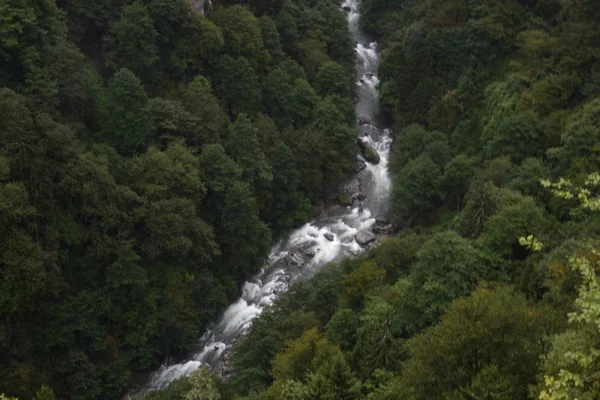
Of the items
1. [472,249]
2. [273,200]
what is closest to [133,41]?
[273,200]

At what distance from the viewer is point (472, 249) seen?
25.2 meters

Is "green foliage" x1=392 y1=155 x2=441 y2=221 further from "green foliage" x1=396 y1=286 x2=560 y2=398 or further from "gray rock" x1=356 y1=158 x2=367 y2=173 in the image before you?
"green foliage" x1=396 y1=286 x2=560 y2=398

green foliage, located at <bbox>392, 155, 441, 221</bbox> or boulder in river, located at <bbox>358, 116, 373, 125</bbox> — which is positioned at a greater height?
green foliage, located at <bbox>392, 155, 441, 221</bbox>

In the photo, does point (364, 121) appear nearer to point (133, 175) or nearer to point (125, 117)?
point (125, 117)

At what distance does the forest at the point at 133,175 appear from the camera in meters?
28.3

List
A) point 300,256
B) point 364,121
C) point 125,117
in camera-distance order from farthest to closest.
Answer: point 364,121 → point 300,256 → point 125,117

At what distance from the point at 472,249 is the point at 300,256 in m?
17.6

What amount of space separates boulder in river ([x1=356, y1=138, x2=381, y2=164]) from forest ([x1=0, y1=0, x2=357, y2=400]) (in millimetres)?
2844

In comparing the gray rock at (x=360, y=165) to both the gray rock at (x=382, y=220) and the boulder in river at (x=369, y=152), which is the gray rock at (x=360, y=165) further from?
the gray rock at (x=382, y=220)

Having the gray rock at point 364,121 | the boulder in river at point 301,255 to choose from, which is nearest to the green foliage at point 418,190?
the boulder in river at point 301,255

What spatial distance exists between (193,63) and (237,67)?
153 inches

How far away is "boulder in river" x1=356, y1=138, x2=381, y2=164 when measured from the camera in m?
51.6

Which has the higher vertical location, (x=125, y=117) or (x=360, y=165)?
(x=125, y=117)

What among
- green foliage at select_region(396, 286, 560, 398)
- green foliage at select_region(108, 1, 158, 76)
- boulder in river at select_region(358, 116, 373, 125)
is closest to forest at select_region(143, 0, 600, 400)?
green foliage at select_region(396, 286, 560, 398)
